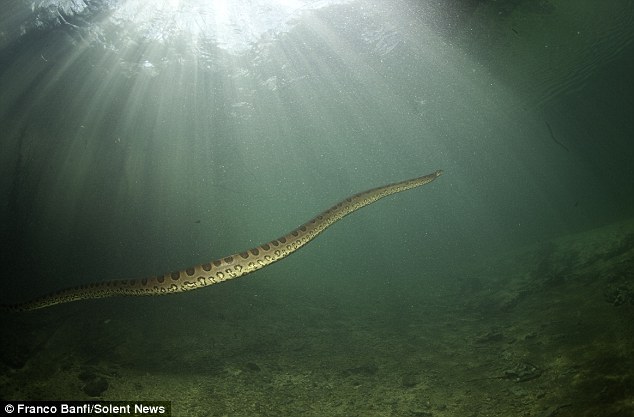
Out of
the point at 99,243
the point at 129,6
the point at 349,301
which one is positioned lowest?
the point at 349,301

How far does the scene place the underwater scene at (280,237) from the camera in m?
6.18

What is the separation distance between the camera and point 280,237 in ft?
21.9

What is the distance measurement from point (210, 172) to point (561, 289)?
36.7 m

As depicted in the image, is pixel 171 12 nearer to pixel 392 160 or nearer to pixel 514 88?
pixel 514 88

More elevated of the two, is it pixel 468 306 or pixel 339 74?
pixel 339 74

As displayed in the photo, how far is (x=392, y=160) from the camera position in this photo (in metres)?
56.8

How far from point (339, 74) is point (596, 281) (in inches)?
726

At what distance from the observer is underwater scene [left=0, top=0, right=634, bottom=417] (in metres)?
6.18

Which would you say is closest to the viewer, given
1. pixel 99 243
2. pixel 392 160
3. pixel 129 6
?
pixel 129 6

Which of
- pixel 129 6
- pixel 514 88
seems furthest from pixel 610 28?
pixel 129 6

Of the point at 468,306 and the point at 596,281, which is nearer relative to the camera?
the point at 596,281

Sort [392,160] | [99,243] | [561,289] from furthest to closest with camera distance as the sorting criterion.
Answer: [392,160] → [99,243] → [561,289]

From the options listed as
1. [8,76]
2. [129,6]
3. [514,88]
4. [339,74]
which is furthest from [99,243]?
[514,88]

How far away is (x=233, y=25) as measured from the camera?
16609 millimetres
